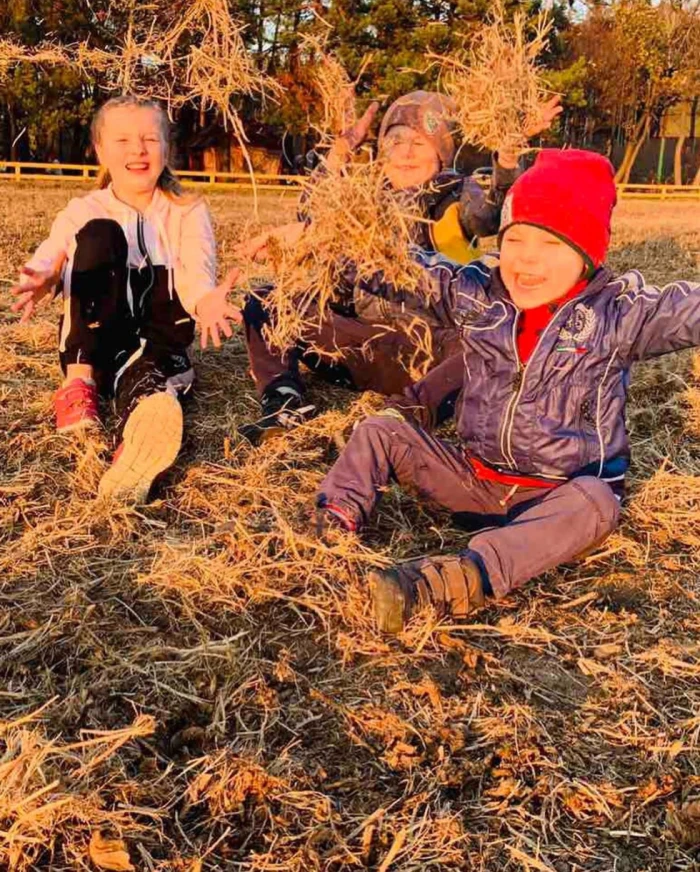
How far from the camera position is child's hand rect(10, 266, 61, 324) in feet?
10.1

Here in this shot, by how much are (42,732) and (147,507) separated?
3.64ft

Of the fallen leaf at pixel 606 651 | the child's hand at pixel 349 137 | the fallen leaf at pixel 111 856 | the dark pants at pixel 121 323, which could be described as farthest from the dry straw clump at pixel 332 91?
the fallen leaf at pixel 111 856

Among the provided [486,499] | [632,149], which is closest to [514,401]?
[486,499]

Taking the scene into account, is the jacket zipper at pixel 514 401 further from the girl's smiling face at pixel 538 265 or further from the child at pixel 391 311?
the child at pixel 391 311

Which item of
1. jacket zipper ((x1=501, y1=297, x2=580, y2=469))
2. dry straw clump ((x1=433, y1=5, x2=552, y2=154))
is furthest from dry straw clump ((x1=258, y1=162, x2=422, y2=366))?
dry straw clump ((x1=433, y1=5, x2=552, y2=154))

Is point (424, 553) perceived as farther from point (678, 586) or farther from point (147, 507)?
point (147, 507)

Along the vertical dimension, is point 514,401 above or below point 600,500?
above

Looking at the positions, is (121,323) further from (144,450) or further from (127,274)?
(144,450)

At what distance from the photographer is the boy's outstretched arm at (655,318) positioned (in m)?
2.41

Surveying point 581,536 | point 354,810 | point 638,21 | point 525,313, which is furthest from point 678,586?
point 638,21

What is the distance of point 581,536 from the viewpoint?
2332mm

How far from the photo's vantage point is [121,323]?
3529mm

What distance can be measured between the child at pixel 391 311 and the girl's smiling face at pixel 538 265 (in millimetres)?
833

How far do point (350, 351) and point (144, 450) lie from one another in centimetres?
129
